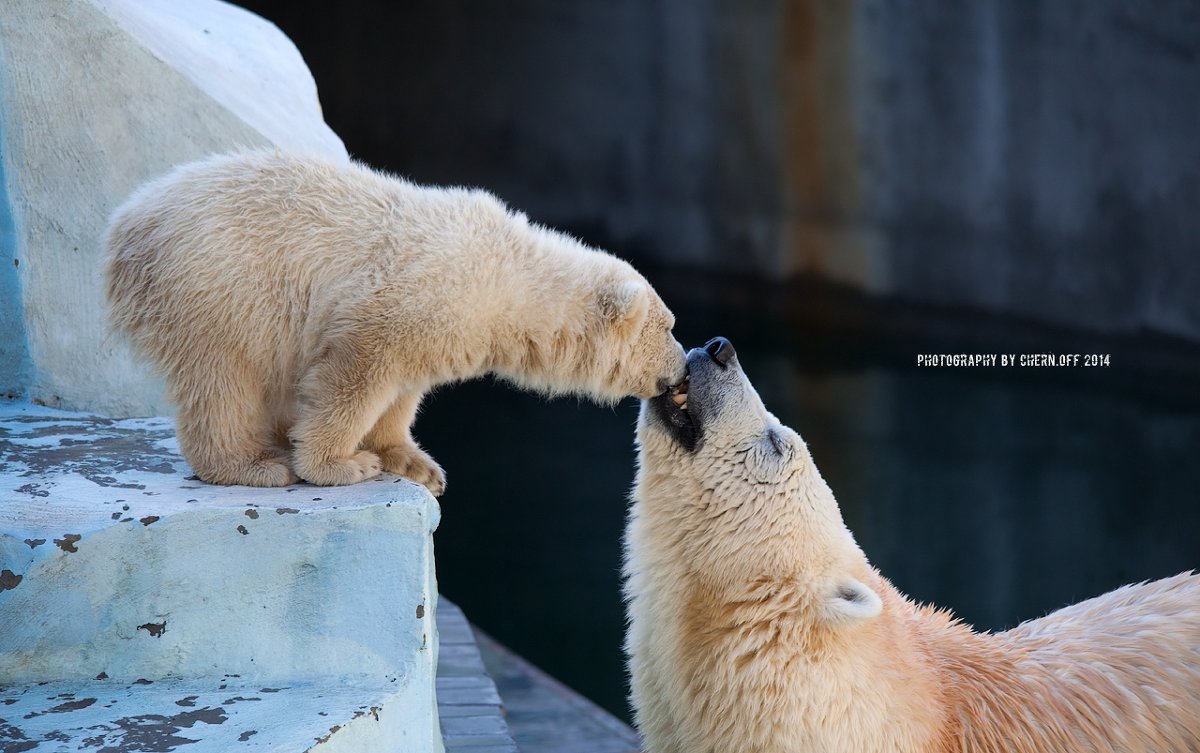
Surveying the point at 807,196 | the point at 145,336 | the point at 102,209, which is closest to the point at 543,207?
the point at 807,196

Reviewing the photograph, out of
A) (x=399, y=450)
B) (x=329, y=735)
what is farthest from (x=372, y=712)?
(x=399, y=450)

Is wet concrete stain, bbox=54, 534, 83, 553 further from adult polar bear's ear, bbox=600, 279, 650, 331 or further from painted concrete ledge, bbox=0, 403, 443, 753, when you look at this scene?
adult polar bear's ear, bbox=600, 279, 650, 331

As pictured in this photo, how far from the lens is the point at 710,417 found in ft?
7.80

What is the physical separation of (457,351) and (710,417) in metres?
0.50

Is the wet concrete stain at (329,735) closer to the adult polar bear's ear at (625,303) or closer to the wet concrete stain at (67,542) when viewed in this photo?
the wet concrete stain at (67,542)

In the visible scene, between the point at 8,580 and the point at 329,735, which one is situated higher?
the point at 8,580

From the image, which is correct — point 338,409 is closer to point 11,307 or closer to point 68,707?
point 68,707

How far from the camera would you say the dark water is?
669 cm

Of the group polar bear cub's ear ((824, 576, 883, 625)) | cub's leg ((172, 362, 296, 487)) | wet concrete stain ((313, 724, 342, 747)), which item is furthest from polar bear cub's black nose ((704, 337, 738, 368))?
wet concrete stain ((313, 724, 342, 747))

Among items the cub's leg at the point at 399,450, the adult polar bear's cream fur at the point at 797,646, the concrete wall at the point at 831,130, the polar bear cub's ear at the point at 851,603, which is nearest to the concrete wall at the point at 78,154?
the cub's leg at the point at 399,450

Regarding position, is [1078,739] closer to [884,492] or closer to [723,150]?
[884,492]

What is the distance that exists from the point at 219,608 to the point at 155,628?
0.10 meters

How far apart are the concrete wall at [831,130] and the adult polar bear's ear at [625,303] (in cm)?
553

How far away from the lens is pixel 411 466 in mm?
2496
